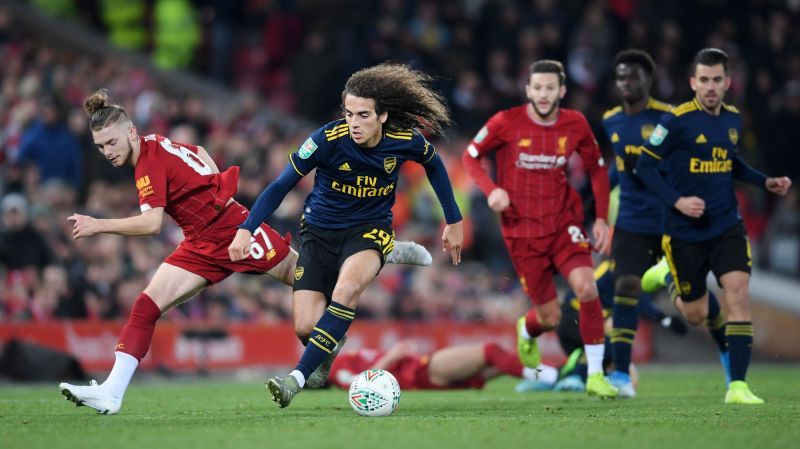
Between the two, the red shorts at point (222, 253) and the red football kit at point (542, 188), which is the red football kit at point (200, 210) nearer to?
the red shorts at point (222, 253)

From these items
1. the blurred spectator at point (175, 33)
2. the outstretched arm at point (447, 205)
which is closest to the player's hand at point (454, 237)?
the outstretched arm at point (447, 205)

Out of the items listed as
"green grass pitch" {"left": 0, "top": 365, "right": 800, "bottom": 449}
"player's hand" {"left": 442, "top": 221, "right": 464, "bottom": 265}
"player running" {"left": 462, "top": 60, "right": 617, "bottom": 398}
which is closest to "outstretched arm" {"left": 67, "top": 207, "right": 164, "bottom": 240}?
"green grass pitch" {"left": 0, "top": 365, "right": 800, "bottom": 449}

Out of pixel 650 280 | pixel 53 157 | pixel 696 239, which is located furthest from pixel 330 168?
pixel 53 157

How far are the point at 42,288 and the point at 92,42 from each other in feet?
22.3

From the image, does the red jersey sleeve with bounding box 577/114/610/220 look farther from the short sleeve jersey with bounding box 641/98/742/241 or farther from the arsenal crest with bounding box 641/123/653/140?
the arsenal crest with bounding box 641/123/653/140

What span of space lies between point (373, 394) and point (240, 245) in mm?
1347

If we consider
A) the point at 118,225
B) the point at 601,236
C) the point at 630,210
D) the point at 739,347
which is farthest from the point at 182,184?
the point at 739,347

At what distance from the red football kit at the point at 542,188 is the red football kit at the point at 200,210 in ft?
7.04

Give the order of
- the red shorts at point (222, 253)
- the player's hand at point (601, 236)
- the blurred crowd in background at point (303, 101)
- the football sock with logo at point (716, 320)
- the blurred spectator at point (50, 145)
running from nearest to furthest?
the red shorts at point (222, 253) → the player's hand at point (601, 236) → the football sock with logo at point (716, 320) → the blurred crowd in background at point (303, 101) → the blurred spectator at point (50, 145)

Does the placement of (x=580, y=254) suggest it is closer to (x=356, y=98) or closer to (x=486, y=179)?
(x=486, y=179)

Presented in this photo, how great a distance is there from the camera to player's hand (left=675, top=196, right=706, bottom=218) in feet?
32.5

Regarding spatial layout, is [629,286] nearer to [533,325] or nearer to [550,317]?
[550,317]

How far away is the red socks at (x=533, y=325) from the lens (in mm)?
11117

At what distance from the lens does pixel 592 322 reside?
10.4m
